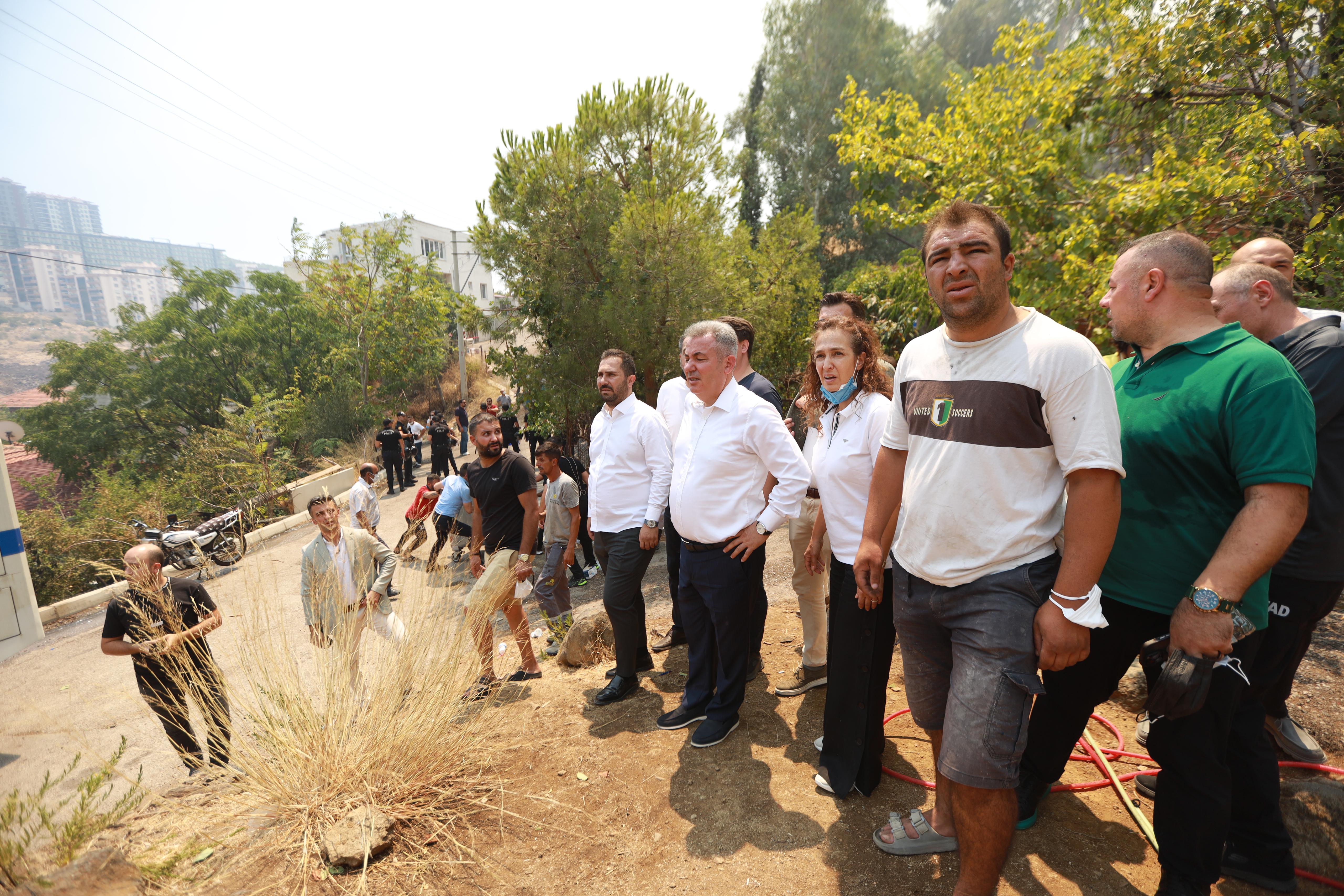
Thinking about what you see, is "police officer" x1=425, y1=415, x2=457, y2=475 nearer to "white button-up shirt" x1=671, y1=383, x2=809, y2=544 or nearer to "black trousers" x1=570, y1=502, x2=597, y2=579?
"black trousers" x1=570, y1=502, x2=597, y2=579

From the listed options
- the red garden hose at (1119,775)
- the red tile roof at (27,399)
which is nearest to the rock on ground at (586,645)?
the red garden hose at (1119,775)

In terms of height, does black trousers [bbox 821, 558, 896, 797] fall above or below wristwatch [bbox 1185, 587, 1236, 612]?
below

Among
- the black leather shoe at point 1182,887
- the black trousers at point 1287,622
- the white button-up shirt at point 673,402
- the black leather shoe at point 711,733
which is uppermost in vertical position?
the white button-up shirt at point 673,402

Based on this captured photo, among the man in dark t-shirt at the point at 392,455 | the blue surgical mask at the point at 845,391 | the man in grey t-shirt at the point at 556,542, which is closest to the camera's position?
the blue surgical mask at the point at 845,391

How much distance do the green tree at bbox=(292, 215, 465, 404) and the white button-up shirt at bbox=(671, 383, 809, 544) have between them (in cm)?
2409

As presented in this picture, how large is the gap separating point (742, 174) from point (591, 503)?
2356cm

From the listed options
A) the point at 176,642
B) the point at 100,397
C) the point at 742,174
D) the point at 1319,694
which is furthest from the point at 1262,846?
the point at 100,397

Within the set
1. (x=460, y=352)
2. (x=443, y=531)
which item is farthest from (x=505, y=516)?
(x=460, y=352)

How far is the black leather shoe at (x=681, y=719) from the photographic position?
3.20m

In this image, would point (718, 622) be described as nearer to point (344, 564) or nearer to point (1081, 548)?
point (1081, 548)

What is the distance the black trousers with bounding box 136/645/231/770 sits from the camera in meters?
3.03

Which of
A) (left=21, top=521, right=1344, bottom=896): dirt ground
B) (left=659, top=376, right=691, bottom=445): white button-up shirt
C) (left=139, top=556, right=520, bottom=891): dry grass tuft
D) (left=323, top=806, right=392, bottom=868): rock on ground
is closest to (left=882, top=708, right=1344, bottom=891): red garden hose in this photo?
(left=21, top=521, right=1344, bottom=896): dirt ground

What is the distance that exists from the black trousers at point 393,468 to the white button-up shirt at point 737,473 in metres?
13.3

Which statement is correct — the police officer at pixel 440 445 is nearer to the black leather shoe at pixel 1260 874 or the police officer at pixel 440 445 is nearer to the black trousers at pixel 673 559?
the black trousers at pixel 673 559
